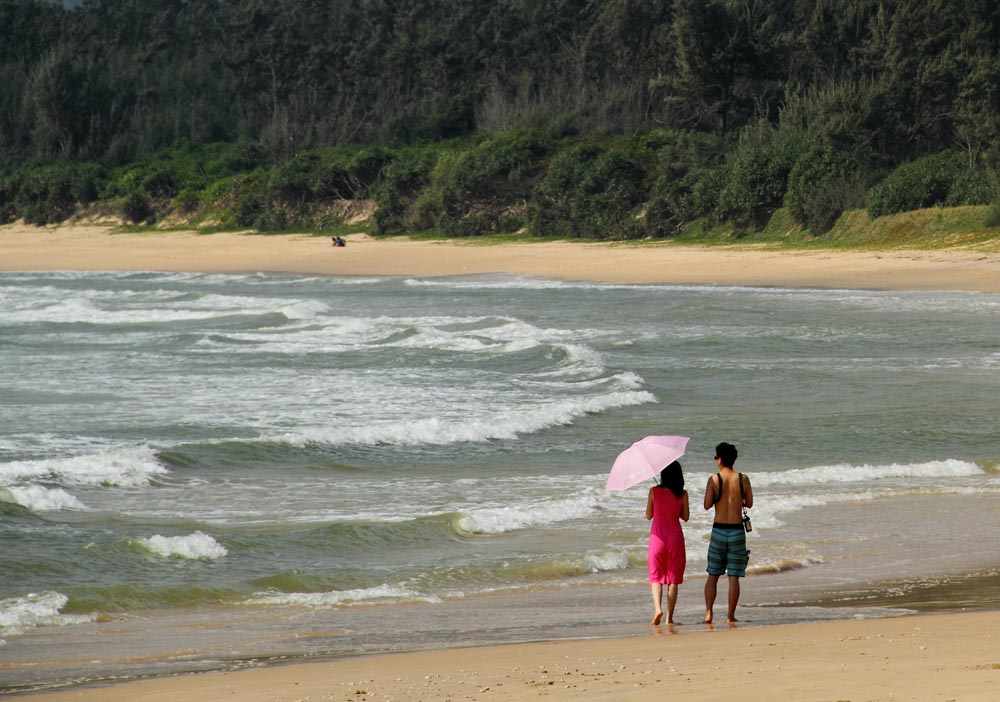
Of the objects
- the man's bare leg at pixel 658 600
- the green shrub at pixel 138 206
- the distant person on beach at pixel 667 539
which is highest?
the green shrub at pixel 138 206

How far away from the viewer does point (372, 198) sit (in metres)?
53.8

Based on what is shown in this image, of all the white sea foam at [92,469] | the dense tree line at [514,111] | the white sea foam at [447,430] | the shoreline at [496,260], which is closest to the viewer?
the white sea foam at [92,469]

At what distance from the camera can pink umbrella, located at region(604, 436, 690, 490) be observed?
7793mm

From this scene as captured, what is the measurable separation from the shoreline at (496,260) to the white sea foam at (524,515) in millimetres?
20551

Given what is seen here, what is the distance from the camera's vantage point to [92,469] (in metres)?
13.2

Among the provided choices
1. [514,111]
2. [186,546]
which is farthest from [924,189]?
[186,546]

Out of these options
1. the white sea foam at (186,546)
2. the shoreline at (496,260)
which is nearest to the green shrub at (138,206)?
the shoreline at (496,260)

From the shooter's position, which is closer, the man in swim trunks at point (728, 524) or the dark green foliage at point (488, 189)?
the man in swim trunks at point (728, 524)

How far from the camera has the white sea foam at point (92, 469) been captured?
1286cm

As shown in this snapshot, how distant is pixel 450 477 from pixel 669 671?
7.11 meters

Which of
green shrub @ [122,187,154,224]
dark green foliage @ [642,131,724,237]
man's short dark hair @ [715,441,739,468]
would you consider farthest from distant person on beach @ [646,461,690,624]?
green shrub @ [122,187,154,224]

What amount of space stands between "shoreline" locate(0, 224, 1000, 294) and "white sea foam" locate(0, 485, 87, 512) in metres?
22.7

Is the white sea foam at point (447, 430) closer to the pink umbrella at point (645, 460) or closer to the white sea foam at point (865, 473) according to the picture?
the white sea foam at point (865, 473)

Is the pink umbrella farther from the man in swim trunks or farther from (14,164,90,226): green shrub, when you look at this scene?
(14,164,90,226): green shrub
